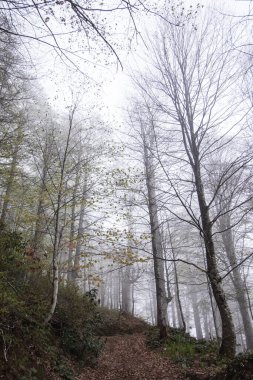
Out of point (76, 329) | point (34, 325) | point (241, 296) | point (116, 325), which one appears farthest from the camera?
point (241, 296)

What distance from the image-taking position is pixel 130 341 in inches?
365

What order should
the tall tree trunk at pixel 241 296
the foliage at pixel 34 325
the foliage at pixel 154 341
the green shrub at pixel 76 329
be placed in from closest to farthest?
the foliage at pixel 34 325, the green shrub at pixel 76 329, the foliage at pixel 154 341, the tall tree trunk at pixel 241 296

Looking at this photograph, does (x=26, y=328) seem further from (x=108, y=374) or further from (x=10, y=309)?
(x=108, y=374)

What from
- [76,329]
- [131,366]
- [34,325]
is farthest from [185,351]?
[34,325]

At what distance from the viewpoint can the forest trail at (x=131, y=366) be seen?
5.57m

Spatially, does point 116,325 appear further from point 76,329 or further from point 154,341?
point 76,329

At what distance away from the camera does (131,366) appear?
6.41 m

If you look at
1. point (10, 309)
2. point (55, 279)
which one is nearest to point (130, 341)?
point (55, 279)

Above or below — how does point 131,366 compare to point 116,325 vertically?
below

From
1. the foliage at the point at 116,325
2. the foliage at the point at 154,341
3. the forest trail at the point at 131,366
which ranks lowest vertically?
the forest trail at the point at 131,366

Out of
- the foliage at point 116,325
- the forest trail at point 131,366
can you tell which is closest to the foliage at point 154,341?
the forest trail at point 131,366

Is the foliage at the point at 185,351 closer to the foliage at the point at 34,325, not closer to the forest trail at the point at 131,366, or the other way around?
the forest trail at the point at 131,366

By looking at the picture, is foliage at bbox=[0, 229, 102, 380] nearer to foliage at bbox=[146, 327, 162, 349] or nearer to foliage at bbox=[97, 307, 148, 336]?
foliage at bbox=[146, 327, 162, 349]

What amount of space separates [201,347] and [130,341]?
10.3ft
